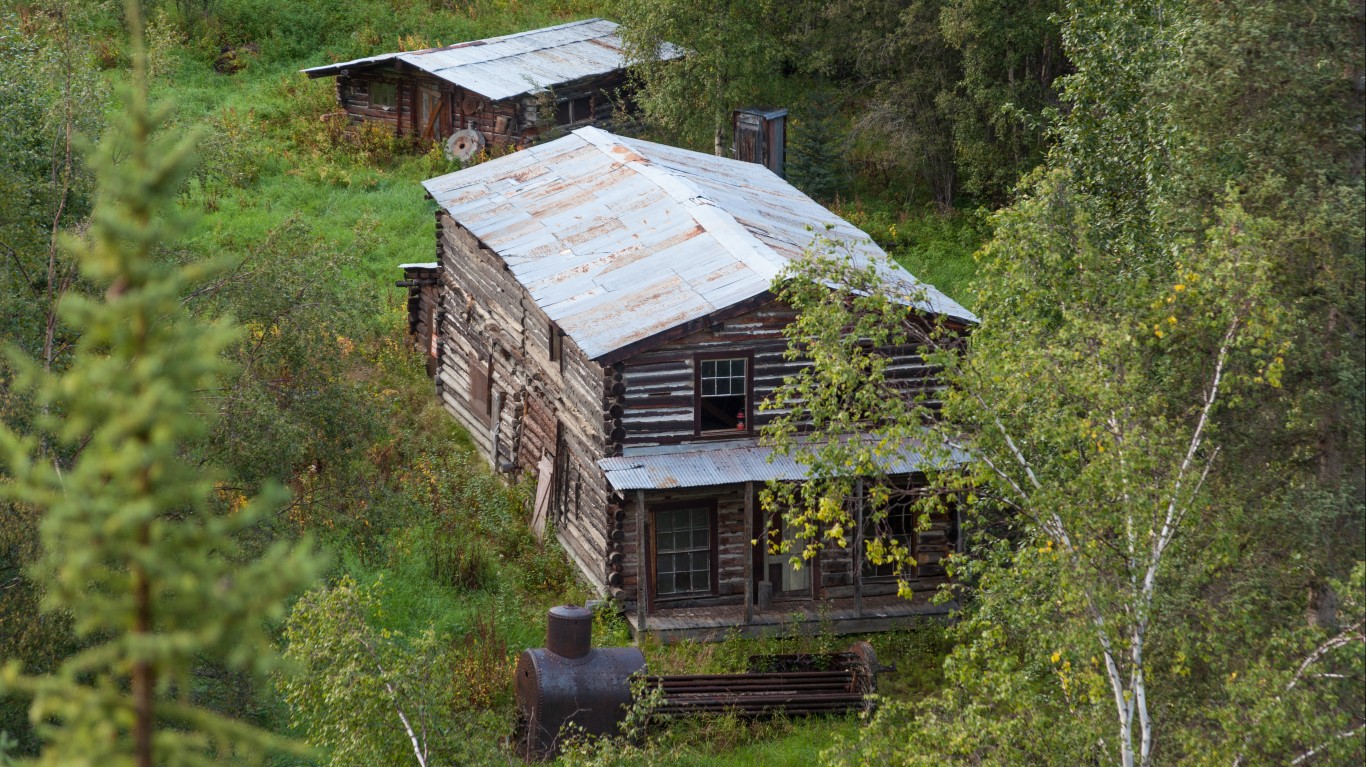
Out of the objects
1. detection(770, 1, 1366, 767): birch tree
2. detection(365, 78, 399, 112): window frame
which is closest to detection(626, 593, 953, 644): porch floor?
detection(770, 1, 1366, 767): birch tree

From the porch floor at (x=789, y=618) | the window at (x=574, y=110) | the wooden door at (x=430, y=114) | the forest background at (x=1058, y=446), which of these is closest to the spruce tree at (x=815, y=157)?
the window at (x=574, y=110)

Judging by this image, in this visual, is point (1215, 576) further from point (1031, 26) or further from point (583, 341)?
point (1031, 26)

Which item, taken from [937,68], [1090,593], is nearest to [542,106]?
[937,68]

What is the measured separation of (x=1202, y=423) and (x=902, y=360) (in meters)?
9.45

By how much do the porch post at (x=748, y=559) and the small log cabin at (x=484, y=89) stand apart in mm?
19693

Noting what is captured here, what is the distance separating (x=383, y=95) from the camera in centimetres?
3919

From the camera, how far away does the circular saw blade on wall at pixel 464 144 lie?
37094 millimetres

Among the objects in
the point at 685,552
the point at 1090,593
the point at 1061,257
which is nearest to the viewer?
the point at 1090,593

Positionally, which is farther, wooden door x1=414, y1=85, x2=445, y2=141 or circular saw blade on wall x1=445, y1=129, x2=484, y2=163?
wooden door x1=414, y1=85, x2=445, y2=141

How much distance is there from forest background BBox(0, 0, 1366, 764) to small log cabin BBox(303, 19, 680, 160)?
18.3 metres

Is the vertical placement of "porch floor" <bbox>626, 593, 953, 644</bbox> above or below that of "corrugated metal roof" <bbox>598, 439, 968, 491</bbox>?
below

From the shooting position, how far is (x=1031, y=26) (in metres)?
32.2

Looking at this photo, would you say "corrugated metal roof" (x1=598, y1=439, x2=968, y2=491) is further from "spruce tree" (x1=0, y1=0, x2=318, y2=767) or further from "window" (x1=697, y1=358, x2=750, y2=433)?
"spruce tree" (x1=0, y1=0, x2=318, y2=767)

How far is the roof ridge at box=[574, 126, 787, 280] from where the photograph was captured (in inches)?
764
